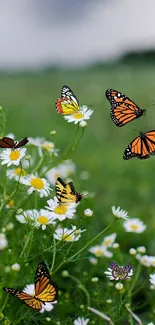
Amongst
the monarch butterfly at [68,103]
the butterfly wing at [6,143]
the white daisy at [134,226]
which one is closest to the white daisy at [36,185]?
the butterfly wing at [6,143]

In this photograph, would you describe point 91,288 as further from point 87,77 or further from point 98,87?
point 87,77

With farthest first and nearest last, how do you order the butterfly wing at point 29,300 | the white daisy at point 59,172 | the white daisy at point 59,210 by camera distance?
the white daisy at point 59,172
the white daisy at point 59,210
the butterfly wing at point 29,300

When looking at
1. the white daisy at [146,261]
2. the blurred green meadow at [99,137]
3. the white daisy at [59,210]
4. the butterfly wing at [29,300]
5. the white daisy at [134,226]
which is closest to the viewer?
the butterfly wing at [29,300]

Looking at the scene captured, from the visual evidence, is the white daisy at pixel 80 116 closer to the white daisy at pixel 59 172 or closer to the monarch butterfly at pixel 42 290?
the monarch butterfly at pixel 42 290

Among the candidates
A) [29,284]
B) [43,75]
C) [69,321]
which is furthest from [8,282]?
[43,75]

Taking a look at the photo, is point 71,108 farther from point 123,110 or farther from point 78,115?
point 123,110

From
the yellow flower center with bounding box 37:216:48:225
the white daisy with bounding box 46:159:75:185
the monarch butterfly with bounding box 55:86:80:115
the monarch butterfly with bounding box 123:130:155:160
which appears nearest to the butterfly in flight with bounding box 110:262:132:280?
the yellow flower center with bounding box 37:216:48:225
